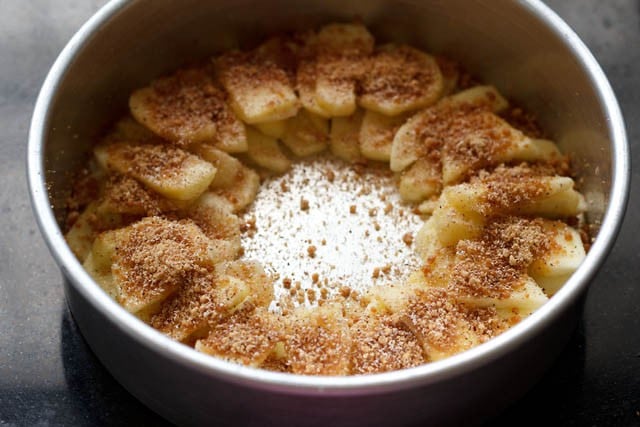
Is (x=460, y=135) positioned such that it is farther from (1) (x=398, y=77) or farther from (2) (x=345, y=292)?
(2) (x=345, y=292)

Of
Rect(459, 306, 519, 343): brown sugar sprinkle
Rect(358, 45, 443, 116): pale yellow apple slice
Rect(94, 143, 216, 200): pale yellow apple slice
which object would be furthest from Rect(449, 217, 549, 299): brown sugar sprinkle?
Rect(94, 143, 216, 200): pale yellow apple slice

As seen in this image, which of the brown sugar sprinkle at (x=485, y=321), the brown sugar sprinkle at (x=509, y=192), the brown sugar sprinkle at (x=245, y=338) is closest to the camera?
the brown sugar sprinkle at (x=245, y=338)

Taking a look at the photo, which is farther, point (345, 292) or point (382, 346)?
point (345, 292)

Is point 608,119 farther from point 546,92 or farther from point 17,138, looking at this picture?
point 17,138

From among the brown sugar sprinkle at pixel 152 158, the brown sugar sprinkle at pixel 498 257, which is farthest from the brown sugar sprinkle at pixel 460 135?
the brown sugar sprinkle at pixel 152 158

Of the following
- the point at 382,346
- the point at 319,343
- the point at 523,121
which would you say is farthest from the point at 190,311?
the point at 523,121

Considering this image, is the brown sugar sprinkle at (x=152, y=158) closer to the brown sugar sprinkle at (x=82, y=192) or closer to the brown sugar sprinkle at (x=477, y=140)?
the brown sugar sprinkle at (x=82, y=192)

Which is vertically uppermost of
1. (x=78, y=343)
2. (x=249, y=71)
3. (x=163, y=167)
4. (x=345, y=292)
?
(x=249, y=71)
